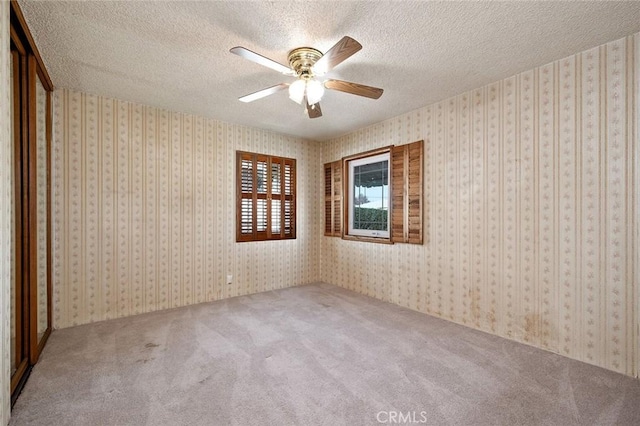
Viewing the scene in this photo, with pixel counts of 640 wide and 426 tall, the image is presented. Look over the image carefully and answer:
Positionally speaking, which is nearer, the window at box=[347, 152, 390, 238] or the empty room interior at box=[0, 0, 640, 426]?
the empty room interior at box=[0, 0, 640, 426]

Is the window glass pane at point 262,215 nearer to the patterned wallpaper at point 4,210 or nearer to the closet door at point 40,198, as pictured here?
the closet door at point 40,198

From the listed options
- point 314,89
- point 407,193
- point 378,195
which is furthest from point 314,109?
point 378,195

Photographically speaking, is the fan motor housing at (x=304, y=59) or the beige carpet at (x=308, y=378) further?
the fan motor housing at (x=304, y=59)

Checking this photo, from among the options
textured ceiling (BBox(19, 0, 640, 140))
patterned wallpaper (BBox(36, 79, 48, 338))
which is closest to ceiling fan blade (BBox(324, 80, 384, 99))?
textured ceiling (BBox(19, 0, 640, 140))

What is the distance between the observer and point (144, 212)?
368 cm

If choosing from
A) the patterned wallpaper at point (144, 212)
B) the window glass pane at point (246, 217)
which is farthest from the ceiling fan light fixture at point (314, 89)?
the window glass pane at point (246, 217)

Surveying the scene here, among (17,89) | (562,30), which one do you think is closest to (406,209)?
(562,30)

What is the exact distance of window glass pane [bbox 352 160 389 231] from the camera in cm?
430

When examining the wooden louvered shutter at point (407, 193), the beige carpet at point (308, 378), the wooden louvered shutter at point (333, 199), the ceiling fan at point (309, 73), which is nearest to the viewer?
the beige carpet at point (308, 378)

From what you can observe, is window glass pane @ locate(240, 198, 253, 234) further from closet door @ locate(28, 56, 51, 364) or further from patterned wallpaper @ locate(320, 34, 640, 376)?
patterned wallpaper @ locate(320, 34, 640, 376)

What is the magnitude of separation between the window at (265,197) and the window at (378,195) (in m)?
0.67

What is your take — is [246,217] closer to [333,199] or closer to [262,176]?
[262,176]

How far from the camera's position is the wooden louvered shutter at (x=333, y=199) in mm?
4965

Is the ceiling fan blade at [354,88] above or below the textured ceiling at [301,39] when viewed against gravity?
below
